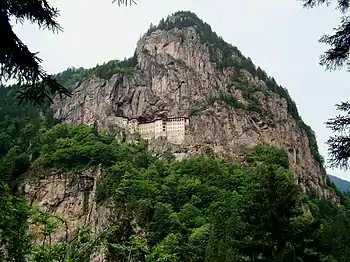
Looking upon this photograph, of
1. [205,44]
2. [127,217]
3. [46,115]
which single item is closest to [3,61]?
[127,217]

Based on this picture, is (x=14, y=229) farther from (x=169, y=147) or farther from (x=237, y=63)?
(x=237, y=63)

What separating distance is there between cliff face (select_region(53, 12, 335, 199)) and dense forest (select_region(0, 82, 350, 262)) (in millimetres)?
5037

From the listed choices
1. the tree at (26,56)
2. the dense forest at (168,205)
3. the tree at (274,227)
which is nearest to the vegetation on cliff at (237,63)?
the dense forest at (168,205)

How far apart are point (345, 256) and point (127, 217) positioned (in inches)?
1603

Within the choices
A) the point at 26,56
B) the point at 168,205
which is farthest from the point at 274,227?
the point at 168,205

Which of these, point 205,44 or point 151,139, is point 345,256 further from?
point 205,44

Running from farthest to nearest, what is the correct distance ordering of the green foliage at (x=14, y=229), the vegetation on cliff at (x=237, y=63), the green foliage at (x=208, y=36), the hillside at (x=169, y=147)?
the green foliage at (x=208, y=36)
the vegetation on cliff at (x=237, y=63)
the hillside at (x=169, y=147)
the green foliage at (x=14, y=229)

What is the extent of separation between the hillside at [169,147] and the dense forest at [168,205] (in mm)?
361

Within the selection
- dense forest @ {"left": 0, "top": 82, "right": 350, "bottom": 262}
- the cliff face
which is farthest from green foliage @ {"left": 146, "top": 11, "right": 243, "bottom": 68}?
dense forest @ {"left": 0, "top": 82, "right": 350, "bottom": 262}

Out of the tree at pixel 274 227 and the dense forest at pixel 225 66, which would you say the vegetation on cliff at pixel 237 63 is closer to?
the dense forest at pixel 225 66

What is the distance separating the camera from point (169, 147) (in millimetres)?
108562

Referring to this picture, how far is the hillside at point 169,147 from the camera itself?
71.7m

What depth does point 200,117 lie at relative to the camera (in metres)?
112

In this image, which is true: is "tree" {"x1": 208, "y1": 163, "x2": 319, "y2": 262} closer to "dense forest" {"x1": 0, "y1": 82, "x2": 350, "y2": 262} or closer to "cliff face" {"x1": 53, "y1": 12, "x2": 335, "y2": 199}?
"dense forest" {"x1": 0, "y1": 82, "x2": 350, "y2": 262}
